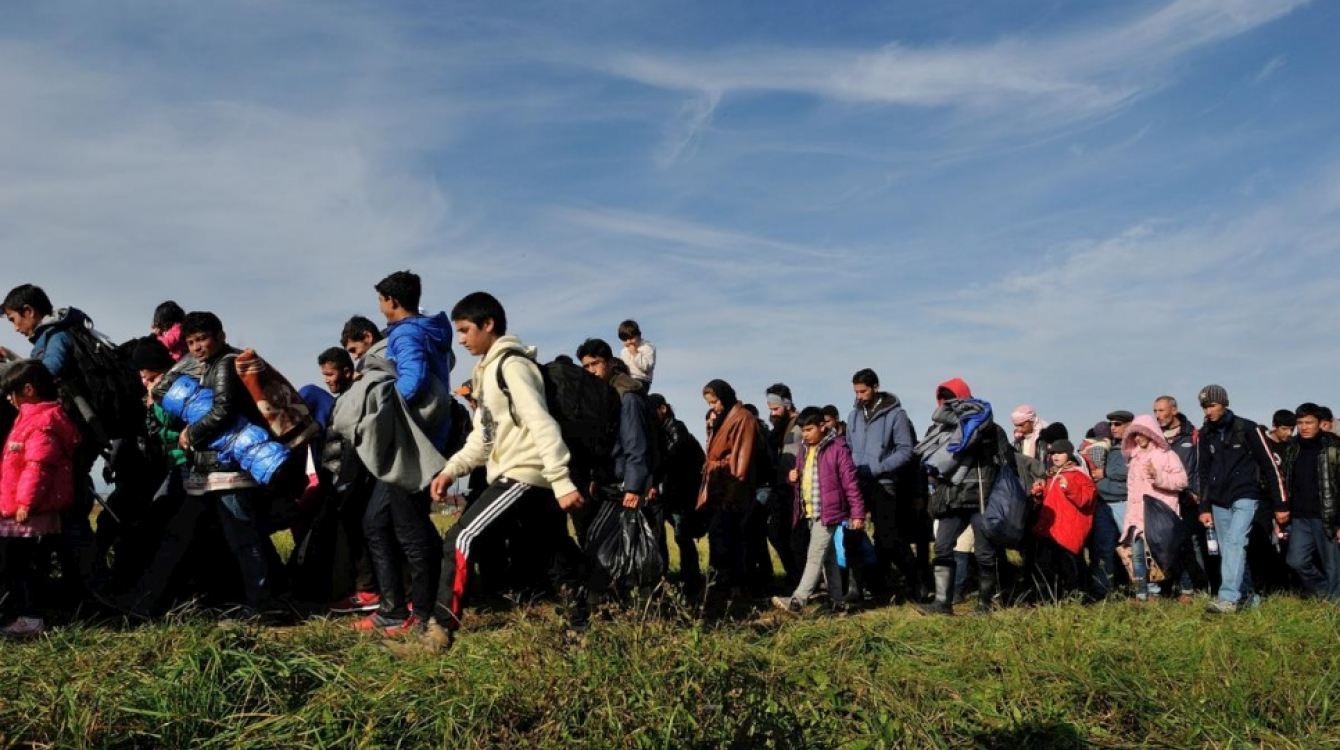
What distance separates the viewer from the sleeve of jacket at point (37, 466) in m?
6.37

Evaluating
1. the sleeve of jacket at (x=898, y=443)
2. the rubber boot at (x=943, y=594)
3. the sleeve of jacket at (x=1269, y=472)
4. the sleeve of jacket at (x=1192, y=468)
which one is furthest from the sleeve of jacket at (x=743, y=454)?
the sleeve of jacket at (x=1269, y=472)

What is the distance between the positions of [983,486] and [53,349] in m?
6.65

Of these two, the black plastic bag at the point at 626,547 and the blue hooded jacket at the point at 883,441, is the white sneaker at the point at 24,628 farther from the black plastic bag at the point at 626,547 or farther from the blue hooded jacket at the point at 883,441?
the blue hooded jacket at the point at 883,441

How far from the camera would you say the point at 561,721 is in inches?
160

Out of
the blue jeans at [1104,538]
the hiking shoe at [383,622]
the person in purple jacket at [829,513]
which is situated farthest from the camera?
the blue jeans at [1104,538]

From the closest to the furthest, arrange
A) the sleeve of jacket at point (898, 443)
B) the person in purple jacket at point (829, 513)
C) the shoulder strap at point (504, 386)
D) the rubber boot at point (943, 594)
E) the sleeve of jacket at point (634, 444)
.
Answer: the shoulder strap at point (504, 386)
the sleeve of jacket at point (634, 444)
the rubber boot at point (943, 594)
the person in purple jacket at point (829, 513)
the sleeve of jacket at point (898, 443)

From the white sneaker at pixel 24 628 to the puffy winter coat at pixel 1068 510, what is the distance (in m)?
7.64

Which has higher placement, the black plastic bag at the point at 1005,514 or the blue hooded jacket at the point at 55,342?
the blue hooded jacket at the point at 55,342

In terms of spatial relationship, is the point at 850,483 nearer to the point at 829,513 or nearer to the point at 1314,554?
the point at 829,513

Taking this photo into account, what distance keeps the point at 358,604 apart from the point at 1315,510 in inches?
310

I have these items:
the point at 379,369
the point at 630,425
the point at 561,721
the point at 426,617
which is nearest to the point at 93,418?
the point at 379,369

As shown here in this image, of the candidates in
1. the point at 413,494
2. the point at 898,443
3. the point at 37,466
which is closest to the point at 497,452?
the point at 413,494

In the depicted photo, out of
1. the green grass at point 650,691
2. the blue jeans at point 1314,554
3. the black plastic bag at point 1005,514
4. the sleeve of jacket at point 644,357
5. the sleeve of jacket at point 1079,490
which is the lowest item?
the green grass at point 650,691

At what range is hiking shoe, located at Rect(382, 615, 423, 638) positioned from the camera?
5985mm
